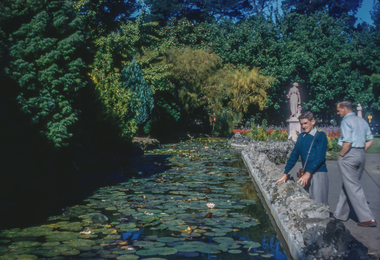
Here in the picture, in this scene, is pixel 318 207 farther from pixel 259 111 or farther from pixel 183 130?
pixel 259 111

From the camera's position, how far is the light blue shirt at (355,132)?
5.49 metres

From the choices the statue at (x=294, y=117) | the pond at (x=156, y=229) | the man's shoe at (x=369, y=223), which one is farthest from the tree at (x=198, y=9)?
the man's shoe at (x=369, y=223)

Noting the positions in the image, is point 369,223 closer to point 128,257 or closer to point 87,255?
point 128,257

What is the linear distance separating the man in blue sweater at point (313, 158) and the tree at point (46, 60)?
497cm

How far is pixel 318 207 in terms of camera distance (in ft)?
15.8

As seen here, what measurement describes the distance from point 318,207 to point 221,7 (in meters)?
47.3

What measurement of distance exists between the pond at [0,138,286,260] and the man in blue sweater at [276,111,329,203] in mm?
897

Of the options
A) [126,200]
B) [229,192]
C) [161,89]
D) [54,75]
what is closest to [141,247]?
[126,200]

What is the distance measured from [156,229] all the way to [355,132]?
10.5ft

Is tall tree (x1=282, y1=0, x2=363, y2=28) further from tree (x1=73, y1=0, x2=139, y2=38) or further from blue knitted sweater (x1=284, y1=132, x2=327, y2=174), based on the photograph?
blue knitted sweater (x1=284, y1=132, x2=327, y2=174)

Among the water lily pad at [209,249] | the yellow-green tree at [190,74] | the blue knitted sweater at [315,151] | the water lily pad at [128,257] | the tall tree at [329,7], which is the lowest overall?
the water lily pad at [209,249]

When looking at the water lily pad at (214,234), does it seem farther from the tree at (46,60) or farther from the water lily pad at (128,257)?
the tree at (46,60)

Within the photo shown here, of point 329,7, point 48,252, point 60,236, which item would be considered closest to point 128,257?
point 48,252

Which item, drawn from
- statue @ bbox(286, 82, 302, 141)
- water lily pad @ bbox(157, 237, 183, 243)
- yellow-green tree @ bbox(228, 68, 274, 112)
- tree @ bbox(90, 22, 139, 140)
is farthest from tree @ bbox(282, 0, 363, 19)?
water lily pad @ bbox(157, 237, 183, 243)
